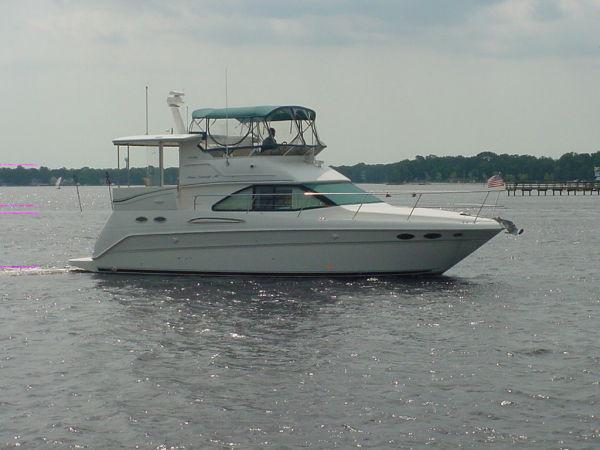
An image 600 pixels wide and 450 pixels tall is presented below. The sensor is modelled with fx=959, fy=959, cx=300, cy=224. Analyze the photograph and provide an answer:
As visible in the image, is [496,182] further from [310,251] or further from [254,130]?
[254,130]

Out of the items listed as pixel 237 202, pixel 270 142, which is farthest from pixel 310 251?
pixel 270 142

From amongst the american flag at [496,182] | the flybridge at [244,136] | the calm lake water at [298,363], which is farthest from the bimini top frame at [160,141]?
the american flag at [496,182]

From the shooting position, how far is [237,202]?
2409 cm

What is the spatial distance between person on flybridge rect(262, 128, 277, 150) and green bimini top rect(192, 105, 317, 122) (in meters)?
0.34

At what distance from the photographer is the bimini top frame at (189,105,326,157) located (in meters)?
24.9

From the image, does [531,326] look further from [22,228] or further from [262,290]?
[22,228]

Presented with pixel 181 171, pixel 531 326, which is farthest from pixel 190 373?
pixel 181 171

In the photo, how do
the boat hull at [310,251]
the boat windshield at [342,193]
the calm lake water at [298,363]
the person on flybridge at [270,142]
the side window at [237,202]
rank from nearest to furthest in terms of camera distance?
the calm lake water at [298,363] < the boat hull at [310,251] < the boat windshield at [342,193] < the side window at [237,202] < the person on flybridge at [270,142]

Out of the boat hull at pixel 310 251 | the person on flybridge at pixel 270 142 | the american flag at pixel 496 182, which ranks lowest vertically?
the boat hull at pixel 310 251

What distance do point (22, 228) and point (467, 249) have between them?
4539 cm

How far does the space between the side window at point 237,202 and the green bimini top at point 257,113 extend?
207 centimetres

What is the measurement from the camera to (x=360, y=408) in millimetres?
12656

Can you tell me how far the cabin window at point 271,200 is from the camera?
23.6 meters

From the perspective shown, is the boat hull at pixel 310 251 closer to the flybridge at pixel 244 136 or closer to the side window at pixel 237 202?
the side window at pixel 237 202
